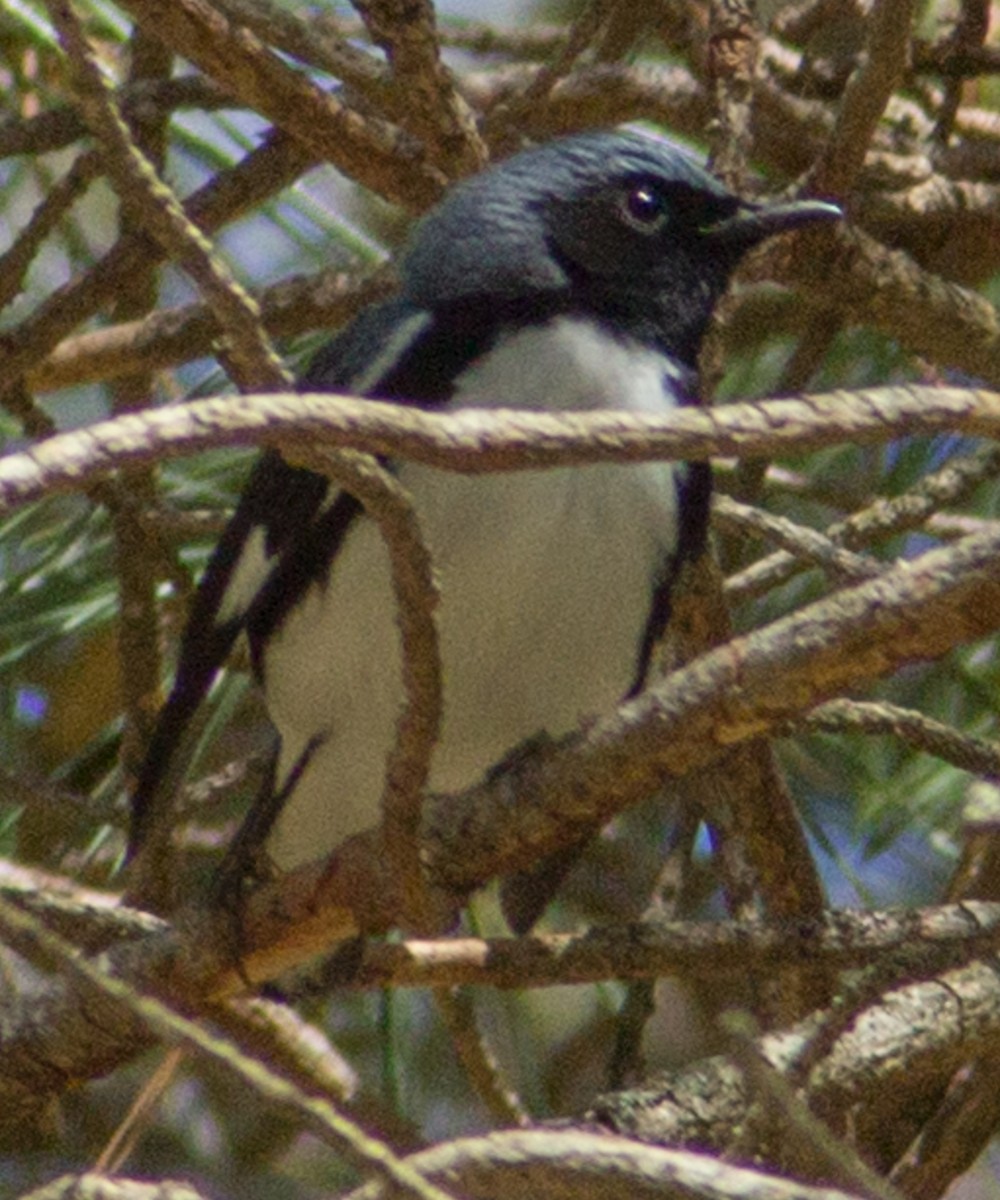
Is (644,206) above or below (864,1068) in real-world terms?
above

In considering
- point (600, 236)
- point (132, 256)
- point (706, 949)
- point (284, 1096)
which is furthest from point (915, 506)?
point (284, 1096)

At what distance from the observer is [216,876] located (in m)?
2.19

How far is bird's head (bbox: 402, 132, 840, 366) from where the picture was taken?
2395 mm

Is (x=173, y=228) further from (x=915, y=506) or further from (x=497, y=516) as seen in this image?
(x=915, y=506)

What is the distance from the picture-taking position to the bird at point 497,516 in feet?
7.30

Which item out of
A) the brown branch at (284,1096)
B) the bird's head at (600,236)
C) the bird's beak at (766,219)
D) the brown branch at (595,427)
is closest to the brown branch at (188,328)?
the bird's head at (600,236)

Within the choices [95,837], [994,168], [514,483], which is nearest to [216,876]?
[514,483]

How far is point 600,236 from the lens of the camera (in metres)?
2.53

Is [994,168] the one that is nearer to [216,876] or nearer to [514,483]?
[514,483]

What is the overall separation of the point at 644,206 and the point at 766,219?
0.19 metres

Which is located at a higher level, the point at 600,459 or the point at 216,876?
the point at 600,459

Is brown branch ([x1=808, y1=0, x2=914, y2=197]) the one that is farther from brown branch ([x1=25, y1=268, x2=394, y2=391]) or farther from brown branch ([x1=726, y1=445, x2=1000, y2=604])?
brown branch ([x1=25, y1=268, x2=394, y2=391])

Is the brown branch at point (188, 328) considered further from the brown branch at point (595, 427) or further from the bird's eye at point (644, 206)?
the brown branch at point (595, 427)

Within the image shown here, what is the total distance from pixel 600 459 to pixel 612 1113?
815 millimetres
